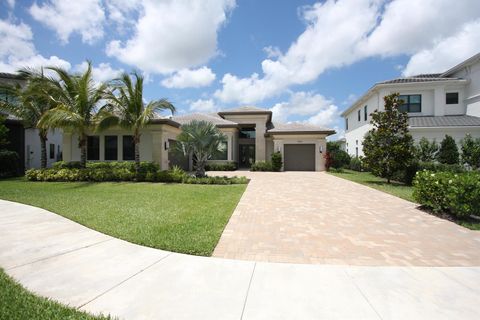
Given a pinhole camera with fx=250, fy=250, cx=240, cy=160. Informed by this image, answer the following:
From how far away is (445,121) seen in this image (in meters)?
21.1

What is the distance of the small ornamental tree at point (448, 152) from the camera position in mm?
18953

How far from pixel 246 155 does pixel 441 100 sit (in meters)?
19.1

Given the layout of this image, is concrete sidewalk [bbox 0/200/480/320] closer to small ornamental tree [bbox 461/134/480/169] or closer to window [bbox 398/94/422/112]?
small ornamental tree [bbox 461/134/480/169]

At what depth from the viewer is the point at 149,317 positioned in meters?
2.82

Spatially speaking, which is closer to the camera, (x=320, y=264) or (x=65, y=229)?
(x=320, y=264)

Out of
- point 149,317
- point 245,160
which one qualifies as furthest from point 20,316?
point 245,160

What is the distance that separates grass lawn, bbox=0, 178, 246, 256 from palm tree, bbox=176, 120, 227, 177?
4.99m

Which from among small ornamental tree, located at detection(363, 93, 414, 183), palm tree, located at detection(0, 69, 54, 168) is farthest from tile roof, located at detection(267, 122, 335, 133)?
palm tree, located at detection(0, 69, 54, 168)

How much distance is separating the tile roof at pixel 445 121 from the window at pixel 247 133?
15223mm

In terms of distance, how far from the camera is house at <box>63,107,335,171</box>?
748 inches

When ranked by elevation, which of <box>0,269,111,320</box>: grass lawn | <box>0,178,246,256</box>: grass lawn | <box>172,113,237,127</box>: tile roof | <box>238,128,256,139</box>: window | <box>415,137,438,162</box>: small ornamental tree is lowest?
<box>0,269,111,320</box>: grass lawn

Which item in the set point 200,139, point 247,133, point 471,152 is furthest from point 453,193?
point 247,133

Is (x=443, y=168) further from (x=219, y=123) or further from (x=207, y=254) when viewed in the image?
(x=219, y=123)

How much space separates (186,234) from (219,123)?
67.5 ft
